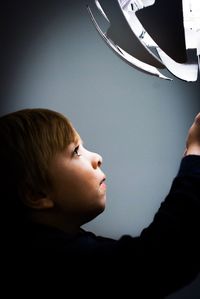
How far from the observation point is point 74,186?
1.89 feet

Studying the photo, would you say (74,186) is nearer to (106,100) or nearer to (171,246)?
(171,246)

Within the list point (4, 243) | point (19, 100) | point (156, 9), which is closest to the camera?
point (156, 9)

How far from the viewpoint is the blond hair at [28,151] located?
0.57m

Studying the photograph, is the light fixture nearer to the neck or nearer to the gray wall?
the neck

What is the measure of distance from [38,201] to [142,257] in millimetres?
156

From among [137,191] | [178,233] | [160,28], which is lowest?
[137,191]

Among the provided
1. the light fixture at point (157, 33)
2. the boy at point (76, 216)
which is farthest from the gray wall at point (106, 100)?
the light fixture at point (157, 33)

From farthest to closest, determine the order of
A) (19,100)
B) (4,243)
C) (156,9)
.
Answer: (19,100) → (4,243) → (156,9)

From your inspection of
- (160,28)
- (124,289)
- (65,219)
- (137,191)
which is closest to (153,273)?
(124,289)

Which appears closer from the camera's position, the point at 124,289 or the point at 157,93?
the point at 124,289

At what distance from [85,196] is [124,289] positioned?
0.41 ft

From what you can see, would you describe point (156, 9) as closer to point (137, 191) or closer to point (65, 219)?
point (65, 219)

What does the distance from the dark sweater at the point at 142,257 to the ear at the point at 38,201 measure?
0.06 m

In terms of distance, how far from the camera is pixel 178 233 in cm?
50
